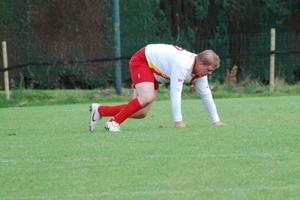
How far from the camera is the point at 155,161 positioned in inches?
298

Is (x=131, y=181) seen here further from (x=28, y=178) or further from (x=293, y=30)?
(x=293, y=30)

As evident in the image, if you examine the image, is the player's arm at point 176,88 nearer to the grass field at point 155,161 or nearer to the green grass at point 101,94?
the grass field at point 155,161

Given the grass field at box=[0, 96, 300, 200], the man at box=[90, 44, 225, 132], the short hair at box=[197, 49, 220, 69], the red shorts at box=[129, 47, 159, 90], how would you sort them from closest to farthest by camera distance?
the grass field at box=[0, 96, 300, 200], the short hair at box=[197, 49, 220, 69], the man at box=[90, 44, 225, 132], the red shorts at box=[129, 47, 159, 90]

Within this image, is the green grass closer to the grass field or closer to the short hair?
the grass field

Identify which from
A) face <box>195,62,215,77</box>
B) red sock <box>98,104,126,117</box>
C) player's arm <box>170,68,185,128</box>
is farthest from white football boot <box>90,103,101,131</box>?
face <box>195,62,215,77</box>

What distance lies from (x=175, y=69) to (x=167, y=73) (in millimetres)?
277

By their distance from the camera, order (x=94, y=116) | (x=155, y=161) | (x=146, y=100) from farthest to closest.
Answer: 1. (x=94, y=116)
2. (x=146, y=100)
3. (x=155, y=161)

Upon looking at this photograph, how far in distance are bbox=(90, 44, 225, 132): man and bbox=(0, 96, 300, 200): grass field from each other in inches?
12.3

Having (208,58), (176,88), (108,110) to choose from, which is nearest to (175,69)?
(176,88)

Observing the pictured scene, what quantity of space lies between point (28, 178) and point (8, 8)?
1574cm

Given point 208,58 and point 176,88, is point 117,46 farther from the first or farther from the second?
point 208,58

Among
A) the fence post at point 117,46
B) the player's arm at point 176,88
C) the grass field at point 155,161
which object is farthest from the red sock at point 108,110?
the fence post at point 117,46

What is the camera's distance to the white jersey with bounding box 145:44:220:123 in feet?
32.4

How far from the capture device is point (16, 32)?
2209 centimetres
